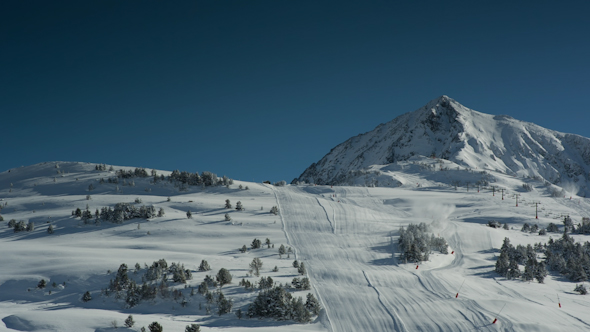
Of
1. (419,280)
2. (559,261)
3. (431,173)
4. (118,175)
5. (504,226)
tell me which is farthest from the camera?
(431,173)

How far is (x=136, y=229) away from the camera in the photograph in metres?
31.8

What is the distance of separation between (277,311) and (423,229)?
18567mm

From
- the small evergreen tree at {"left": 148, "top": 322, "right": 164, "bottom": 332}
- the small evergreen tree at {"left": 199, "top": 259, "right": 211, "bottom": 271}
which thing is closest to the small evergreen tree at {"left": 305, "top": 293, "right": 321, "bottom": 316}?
the small evergreen tree at {"left": 148, "top": 322, "right": 164, "bottom": 332}

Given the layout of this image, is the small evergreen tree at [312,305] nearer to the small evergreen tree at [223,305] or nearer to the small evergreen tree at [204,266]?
the small evergreen tree at [223,305]

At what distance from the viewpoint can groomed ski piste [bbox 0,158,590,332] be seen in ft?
53.3

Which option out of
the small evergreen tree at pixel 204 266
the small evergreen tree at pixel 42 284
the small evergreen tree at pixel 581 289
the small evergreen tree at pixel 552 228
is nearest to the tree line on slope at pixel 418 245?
the small evergreen tree at pixel 581 289

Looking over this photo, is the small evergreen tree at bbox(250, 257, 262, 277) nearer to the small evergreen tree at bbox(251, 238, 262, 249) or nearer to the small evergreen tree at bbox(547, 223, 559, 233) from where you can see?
the small evergreen tree at bbox(251, 238, 262, 249)

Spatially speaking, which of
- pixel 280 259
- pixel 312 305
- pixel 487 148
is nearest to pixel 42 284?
pixel 280 259

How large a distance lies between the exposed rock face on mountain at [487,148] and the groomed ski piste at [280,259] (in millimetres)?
103795

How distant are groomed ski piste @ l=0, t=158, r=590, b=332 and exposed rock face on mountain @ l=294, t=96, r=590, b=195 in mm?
103795

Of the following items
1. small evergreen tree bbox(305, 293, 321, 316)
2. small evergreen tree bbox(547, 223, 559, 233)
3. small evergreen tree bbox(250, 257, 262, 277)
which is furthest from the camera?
small evergreen tree bbox(547, 223, 559, 233)

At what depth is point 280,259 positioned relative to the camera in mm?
25516

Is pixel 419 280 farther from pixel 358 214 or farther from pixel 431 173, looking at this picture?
pixel 431 173

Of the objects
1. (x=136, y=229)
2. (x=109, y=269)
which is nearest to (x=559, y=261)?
(x=109, y=269)
